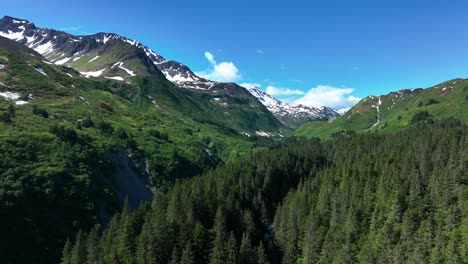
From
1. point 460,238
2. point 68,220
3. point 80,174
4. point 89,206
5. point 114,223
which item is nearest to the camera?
point 460,238

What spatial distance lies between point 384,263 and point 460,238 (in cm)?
1545

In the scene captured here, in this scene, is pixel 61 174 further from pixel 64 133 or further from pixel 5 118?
pixel 5 118

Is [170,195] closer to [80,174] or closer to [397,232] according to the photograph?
[80,174]

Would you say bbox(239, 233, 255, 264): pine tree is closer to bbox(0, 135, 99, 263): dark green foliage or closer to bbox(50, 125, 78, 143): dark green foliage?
bbox(0, 135, 99, 263): dark green foliage

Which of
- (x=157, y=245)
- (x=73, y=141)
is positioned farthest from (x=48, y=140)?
(x=157, y=245)

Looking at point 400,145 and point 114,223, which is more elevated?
point 400,145

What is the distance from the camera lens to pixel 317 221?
101562mm

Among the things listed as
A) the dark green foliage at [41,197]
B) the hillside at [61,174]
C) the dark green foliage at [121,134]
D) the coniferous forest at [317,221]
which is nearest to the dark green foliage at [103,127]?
the hillside at [61,174]

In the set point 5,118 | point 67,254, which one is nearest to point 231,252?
point 67,254

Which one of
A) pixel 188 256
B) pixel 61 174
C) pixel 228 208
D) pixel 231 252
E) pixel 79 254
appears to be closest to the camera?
pixel 188 256

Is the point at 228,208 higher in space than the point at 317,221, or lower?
higher

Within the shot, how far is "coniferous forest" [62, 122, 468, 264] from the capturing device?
7788 cm

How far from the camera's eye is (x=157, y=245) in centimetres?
8012

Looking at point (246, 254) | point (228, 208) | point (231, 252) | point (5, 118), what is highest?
point (5, 118)
